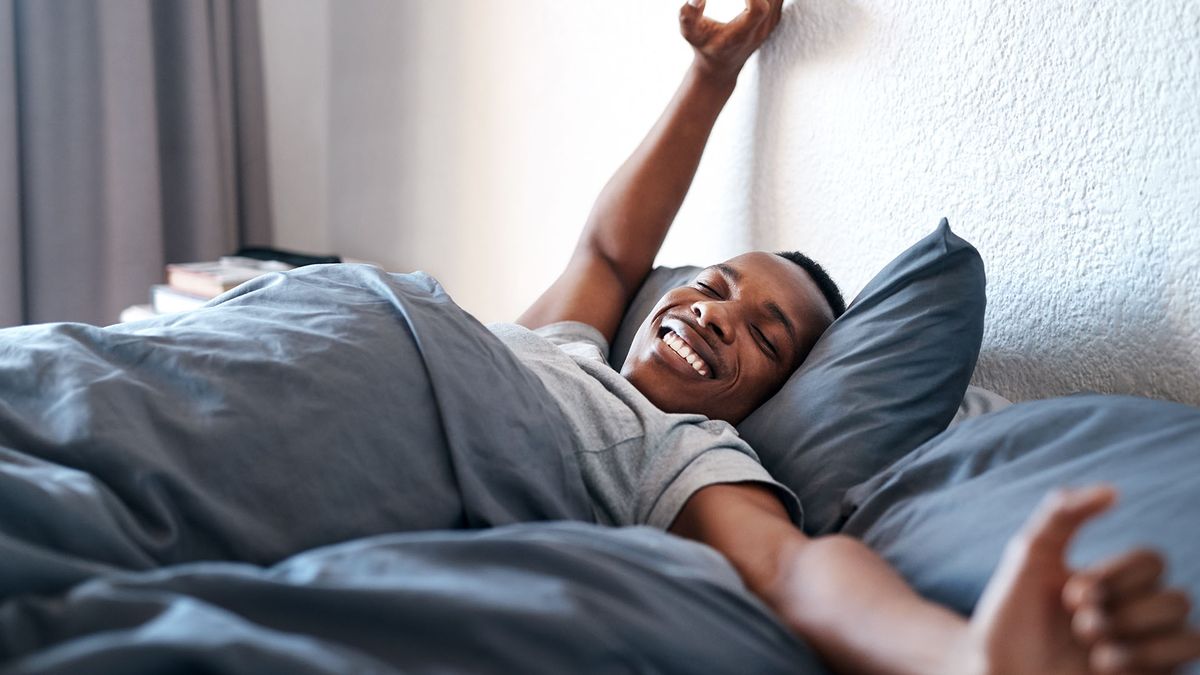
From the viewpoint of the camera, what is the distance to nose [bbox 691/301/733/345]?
1.36 metres

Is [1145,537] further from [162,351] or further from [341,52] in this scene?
[341,52]

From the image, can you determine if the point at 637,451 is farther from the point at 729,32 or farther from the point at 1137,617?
the point at 729,32

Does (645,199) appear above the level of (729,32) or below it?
below

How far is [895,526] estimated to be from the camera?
3.12 feet

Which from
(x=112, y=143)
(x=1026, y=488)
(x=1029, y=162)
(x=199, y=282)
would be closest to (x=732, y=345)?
(x=1029, y=162)

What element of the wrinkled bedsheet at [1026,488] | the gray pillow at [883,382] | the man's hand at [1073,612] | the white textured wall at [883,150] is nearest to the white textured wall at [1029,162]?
the white textured wall at [883,150]

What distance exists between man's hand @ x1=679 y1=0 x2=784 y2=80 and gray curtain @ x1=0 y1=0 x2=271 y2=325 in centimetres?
166

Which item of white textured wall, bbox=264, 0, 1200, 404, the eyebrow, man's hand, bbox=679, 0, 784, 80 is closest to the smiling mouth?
the eyebrow

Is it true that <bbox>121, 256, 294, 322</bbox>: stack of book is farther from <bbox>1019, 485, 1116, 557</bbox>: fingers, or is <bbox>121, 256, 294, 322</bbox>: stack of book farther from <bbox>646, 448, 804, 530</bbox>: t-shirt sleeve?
<bbox>1019, 485, 1116, 557</bbox>: fingers

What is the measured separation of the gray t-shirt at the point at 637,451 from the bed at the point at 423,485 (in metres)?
0.06

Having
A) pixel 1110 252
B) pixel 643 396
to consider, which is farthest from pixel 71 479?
pixel 1110 252

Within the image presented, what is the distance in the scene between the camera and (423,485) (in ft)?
3.25

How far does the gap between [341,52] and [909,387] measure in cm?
231

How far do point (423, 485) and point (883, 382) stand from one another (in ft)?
1.73
